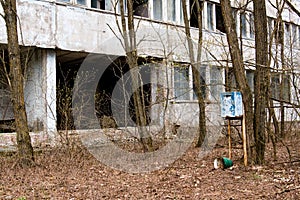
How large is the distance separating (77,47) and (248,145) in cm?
760

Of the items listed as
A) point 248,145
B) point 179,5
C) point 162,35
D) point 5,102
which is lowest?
point 248,145

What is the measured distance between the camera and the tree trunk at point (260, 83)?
28.9ft

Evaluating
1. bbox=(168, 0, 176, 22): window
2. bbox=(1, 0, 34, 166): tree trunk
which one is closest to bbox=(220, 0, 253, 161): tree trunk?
bbox=(1, 0, 34, 166): tree trunk

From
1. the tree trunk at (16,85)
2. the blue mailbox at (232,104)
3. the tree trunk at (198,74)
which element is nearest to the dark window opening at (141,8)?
the tree trunk at (198,74)

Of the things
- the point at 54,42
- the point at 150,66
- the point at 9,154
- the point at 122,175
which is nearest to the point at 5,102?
the point at 54,42

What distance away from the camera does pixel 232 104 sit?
901cm

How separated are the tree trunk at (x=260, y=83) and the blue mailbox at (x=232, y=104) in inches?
13.7

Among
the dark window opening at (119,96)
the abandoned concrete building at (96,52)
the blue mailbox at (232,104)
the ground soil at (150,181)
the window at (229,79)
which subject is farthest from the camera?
the dark window opening at (119,96)

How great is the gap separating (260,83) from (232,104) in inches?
30.3

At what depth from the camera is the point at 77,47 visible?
46.1 feet

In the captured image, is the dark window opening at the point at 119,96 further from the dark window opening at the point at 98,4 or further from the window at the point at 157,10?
the dark window opening at the point at 98,4

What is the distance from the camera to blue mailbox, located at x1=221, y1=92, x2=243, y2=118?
8.92 metres

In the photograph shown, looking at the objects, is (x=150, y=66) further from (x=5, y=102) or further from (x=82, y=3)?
(x=5, y=102)

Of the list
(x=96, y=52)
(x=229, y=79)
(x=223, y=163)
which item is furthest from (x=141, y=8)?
(x=223, y=163)
